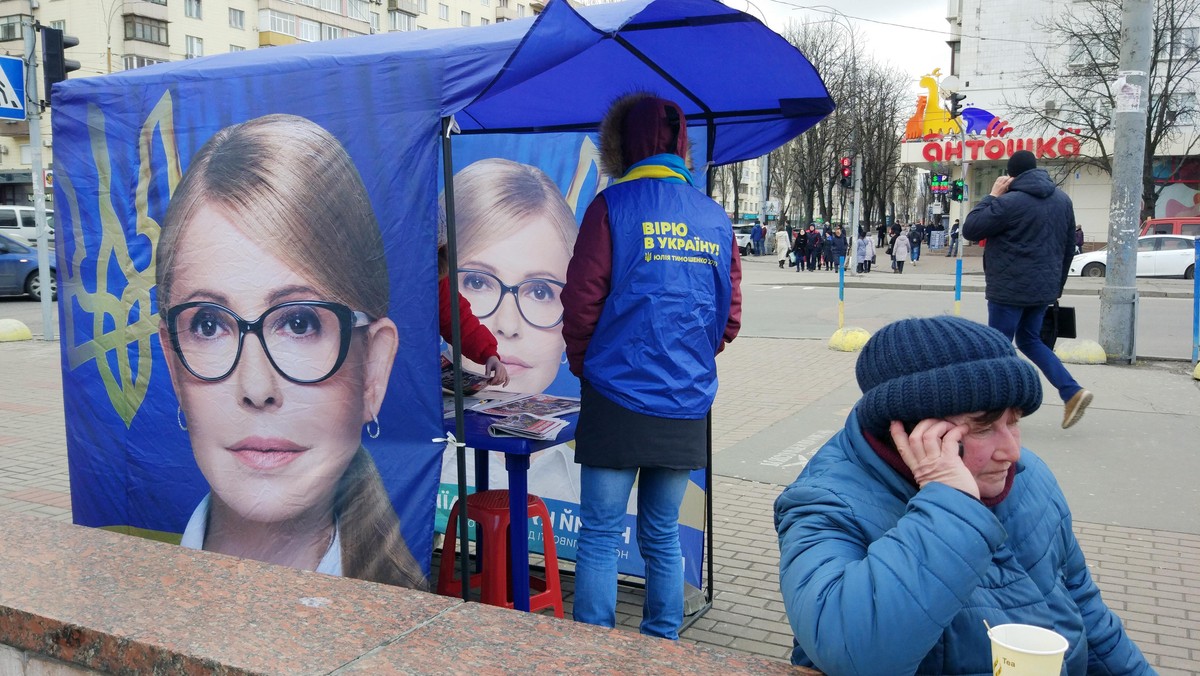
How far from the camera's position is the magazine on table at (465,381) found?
4000mm

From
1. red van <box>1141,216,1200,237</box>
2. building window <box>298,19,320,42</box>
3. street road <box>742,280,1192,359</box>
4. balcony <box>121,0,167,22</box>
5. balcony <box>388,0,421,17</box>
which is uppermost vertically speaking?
balcony <box>388,0,421,17</box>

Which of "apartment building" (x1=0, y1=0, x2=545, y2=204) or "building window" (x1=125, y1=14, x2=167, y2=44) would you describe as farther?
"building window" (x1=125, y1=14, x2=167, y2=44)

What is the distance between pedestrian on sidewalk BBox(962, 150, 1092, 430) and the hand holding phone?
5801mm

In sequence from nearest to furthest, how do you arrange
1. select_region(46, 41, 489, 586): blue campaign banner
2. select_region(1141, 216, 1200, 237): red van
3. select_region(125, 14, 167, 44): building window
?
select_region(46, 41, 489, 586): blue campaign banner < select_region(1141, 216, 1200, 237): red van < select_region(125, 14, 167, 44): building window

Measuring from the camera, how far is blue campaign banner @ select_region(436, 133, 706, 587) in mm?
4582

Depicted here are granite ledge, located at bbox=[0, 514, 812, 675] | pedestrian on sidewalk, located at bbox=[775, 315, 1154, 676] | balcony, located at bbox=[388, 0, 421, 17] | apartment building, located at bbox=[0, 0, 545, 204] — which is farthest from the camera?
balcony, located at bbox=[388, 0, 421, 17]

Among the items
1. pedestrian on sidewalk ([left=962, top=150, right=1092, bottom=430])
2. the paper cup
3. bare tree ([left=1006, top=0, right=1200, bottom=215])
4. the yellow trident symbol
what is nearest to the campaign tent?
the yellow trident symbol

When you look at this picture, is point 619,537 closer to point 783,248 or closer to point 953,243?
point 783,248

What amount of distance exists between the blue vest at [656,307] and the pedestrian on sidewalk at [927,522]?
130cm

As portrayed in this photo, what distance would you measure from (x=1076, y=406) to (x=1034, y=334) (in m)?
0.59

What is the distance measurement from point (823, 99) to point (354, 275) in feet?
6.83

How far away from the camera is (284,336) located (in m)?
3.38

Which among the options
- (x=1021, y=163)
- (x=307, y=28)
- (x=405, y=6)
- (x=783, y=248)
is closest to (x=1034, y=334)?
(x=1021, y=163)

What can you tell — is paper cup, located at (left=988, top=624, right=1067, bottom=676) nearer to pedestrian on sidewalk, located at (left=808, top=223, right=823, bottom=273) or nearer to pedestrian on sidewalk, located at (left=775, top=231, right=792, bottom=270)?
pedestrian on sidewalk, located at (left=808, top=223, right=823, bottom=273)
